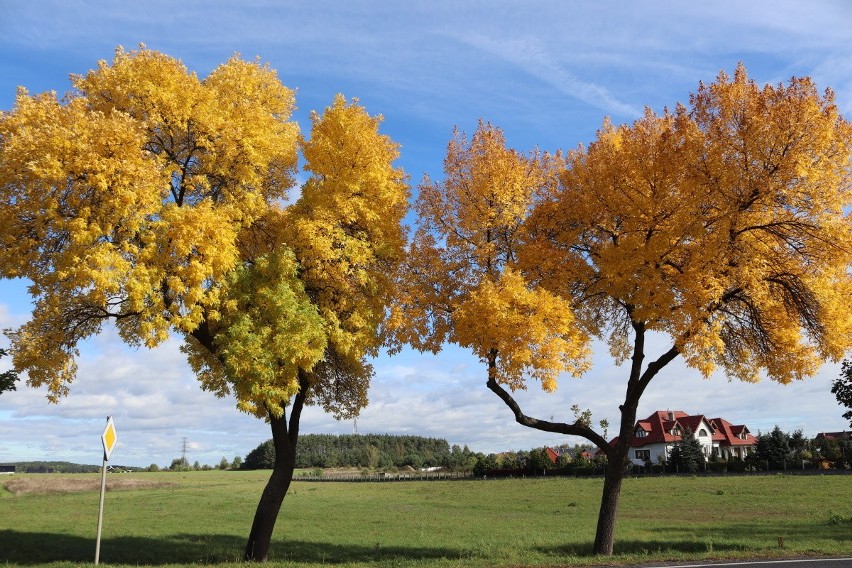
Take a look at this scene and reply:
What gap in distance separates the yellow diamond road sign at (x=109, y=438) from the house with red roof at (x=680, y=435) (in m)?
85.1

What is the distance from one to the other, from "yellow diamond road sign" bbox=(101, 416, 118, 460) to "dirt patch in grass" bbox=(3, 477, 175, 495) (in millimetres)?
58544

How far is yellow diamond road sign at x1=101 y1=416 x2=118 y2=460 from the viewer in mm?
15211

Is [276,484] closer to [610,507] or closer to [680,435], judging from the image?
[610,507]

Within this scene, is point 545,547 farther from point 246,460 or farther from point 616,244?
point 246,460

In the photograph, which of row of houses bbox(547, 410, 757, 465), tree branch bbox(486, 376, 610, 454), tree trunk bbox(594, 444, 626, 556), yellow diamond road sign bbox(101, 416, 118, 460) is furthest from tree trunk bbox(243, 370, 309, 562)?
row of houses bbox(547, 410, 757, 465)

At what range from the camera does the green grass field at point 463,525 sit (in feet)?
59.0

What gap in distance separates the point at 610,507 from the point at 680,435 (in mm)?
79521

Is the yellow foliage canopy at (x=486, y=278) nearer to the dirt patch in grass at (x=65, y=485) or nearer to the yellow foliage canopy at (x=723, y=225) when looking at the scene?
the yellow foliage canopy at (x=723, y=225)

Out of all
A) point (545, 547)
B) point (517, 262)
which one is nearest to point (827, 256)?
point (517, 262)

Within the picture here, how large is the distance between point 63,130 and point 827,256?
1892cm

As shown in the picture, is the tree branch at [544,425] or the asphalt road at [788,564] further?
the tree branch at [544,425]

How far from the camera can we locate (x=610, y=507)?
18.0 m

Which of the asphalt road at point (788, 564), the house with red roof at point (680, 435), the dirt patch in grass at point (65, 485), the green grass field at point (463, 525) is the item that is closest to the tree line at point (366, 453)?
the house with red roof at point (680, 435)

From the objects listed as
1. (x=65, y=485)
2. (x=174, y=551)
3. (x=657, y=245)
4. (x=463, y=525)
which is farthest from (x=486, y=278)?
(x=65, y=485)
